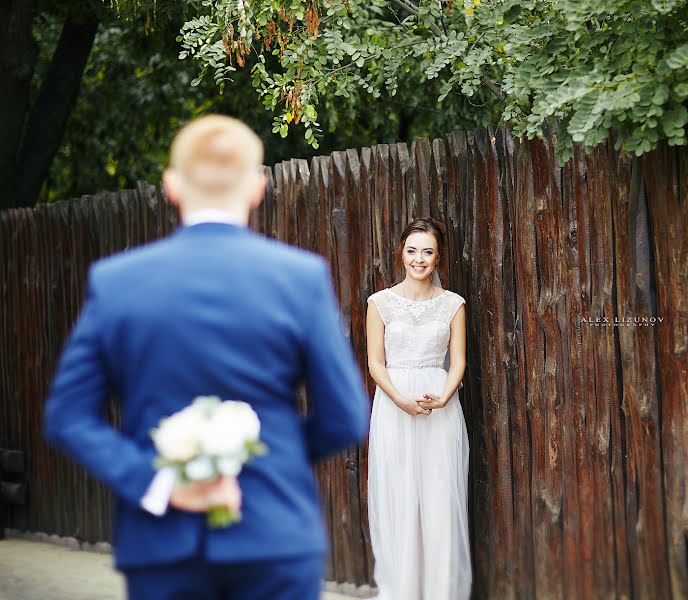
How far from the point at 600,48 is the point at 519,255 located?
44.6 inches

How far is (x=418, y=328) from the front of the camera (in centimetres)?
595

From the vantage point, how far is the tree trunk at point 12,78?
10648 mm

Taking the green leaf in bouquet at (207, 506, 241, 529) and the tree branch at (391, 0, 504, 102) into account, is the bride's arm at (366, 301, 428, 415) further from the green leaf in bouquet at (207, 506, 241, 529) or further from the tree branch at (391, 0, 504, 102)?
the green leaf in bouquet at (207, 506, 241, 529)

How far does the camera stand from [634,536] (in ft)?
17.2

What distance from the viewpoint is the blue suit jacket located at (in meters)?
2.59

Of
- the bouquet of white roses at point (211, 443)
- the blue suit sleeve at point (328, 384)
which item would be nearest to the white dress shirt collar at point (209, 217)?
the blue suit sleeve at point (328, 384)

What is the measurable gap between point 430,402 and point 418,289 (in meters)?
0.60

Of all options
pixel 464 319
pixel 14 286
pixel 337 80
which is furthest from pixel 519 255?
pixel 14 286

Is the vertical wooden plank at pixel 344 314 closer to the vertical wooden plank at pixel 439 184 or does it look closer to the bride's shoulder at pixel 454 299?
the vertical wooden plank at pixel 439 184

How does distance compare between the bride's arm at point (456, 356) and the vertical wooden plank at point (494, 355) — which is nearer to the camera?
the bride's arm at point (456, 356)

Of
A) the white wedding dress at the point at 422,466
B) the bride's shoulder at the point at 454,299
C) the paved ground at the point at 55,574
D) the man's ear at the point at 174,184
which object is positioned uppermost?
the man's ear at the point at 174,184

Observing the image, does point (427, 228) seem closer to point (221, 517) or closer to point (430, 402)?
point (430, 402)

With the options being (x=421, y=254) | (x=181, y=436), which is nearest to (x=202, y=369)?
(x=181, y=436)

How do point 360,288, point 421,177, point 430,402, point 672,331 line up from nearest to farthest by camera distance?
point 672,331 → point 430,402 → point 421,177 → point 360,288
